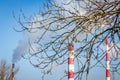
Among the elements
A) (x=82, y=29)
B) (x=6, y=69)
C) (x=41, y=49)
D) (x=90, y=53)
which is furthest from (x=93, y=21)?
(x=6, y=69)

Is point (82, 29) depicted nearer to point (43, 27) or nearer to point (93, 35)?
point (93, 35)

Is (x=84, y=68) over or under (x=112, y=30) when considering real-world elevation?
under

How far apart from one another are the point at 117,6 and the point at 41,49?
4.04 feet

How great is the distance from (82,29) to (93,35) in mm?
243

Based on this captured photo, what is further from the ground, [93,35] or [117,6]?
[117,6]

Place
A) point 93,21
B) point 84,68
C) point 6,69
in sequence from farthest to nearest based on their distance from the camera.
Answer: point 6,69 < point 84,68 < point 93,21

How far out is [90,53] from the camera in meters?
5.11

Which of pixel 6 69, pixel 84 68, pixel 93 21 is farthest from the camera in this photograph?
pixel 6 69

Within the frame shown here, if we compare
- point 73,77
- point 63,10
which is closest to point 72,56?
point 73,77

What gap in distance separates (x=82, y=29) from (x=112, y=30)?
0.57m

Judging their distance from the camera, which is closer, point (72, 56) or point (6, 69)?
point (72, 56)

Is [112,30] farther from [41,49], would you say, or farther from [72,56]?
[41,49]

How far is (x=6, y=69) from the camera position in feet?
102

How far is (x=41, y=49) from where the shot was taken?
5.00 metres
